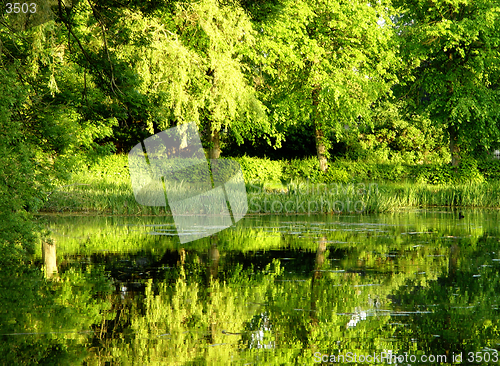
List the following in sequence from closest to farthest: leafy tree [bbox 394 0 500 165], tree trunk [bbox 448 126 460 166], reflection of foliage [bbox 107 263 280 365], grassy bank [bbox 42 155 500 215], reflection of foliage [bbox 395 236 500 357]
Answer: reflection of foliage [bbox 107 263 280 365] → reflection of foliage [bbox 395 236 500 357] → grassy bank [bbox 42 155 500 215] → leafy tree [bbox 394 0 500 165] → tree trunk [bbox 448 126 460 166]

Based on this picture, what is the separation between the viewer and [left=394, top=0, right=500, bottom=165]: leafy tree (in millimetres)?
25672

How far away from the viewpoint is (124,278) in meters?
6.89

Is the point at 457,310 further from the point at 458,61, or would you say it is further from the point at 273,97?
the point at 458,61

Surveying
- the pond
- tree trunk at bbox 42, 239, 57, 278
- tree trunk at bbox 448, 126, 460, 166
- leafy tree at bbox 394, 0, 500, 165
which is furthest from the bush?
tree trunk at bbox 42, 239, 57, 278

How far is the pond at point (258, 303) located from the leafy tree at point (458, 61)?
17.6m

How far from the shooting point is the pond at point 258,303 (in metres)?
4.16

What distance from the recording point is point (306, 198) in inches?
671

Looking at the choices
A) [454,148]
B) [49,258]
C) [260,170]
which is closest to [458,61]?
[454,148]

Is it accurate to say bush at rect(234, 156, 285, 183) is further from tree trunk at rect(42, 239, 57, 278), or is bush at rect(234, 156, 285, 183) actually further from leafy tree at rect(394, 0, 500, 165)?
tree trunk at rect(42, 239, 57, 278)

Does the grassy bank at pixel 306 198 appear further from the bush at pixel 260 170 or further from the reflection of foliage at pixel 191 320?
the reflection of foliage at pixel 191 320

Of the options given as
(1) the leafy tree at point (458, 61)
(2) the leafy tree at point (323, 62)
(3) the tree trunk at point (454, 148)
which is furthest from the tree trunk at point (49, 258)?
(3) the tree trunk at point (454, 148)

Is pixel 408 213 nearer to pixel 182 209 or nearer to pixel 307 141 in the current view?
pixel 182 209

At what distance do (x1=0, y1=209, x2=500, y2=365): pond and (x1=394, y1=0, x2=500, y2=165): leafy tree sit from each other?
1758 cm

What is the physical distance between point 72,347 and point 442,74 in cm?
2673
